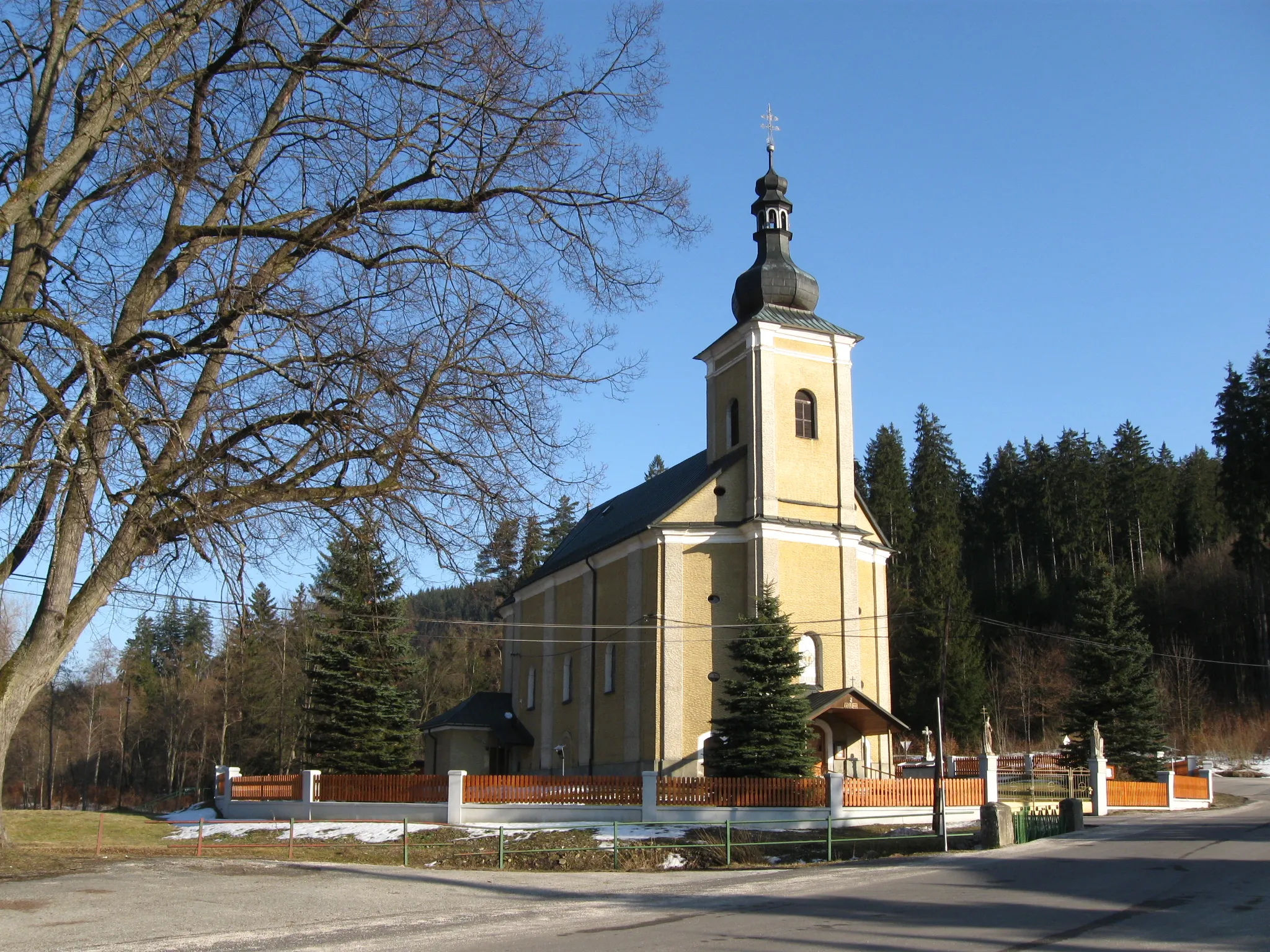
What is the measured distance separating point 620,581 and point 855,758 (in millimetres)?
9005

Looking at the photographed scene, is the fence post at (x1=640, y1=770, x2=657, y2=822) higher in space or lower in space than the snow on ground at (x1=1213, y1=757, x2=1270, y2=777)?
higher

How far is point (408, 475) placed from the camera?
11.2 meters

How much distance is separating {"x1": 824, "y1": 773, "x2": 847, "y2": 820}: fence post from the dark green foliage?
3864cm

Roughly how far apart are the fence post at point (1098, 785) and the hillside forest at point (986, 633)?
10548 mm

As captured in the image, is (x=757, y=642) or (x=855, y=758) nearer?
(x=757, y=642)

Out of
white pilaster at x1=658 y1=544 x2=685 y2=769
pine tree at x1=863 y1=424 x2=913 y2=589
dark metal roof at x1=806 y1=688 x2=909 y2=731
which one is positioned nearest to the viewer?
dark metal roof at x1=806 y1=688 x2=909 y2=731

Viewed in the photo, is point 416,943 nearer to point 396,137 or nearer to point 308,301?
point 308,301

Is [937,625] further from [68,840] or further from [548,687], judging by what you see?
[68,840]

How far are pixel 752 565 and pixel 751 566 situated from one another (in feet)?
0.26

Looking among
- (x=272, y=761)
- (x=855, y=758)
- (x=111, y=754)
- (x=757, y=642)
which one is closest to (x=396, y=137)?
(x=757, y=642)

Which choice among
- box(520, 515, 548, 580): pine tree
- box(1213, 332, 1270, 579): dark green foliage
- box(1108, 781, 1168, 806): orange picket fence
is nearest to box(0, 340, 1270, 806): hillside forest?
box(1213, 332, 1270, 579): dark green foliage

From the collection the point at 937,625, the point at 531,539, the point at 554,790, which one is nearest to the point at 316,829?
the point at 554,790

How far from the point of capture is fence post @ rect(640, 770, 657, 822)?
2562 centimetres

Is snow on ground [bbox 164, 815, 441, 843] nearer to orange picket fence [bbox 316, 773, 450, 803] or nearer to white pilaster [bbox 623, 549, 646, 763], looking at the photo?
orange picket fence [bbox 316, 773, 450, 803]
